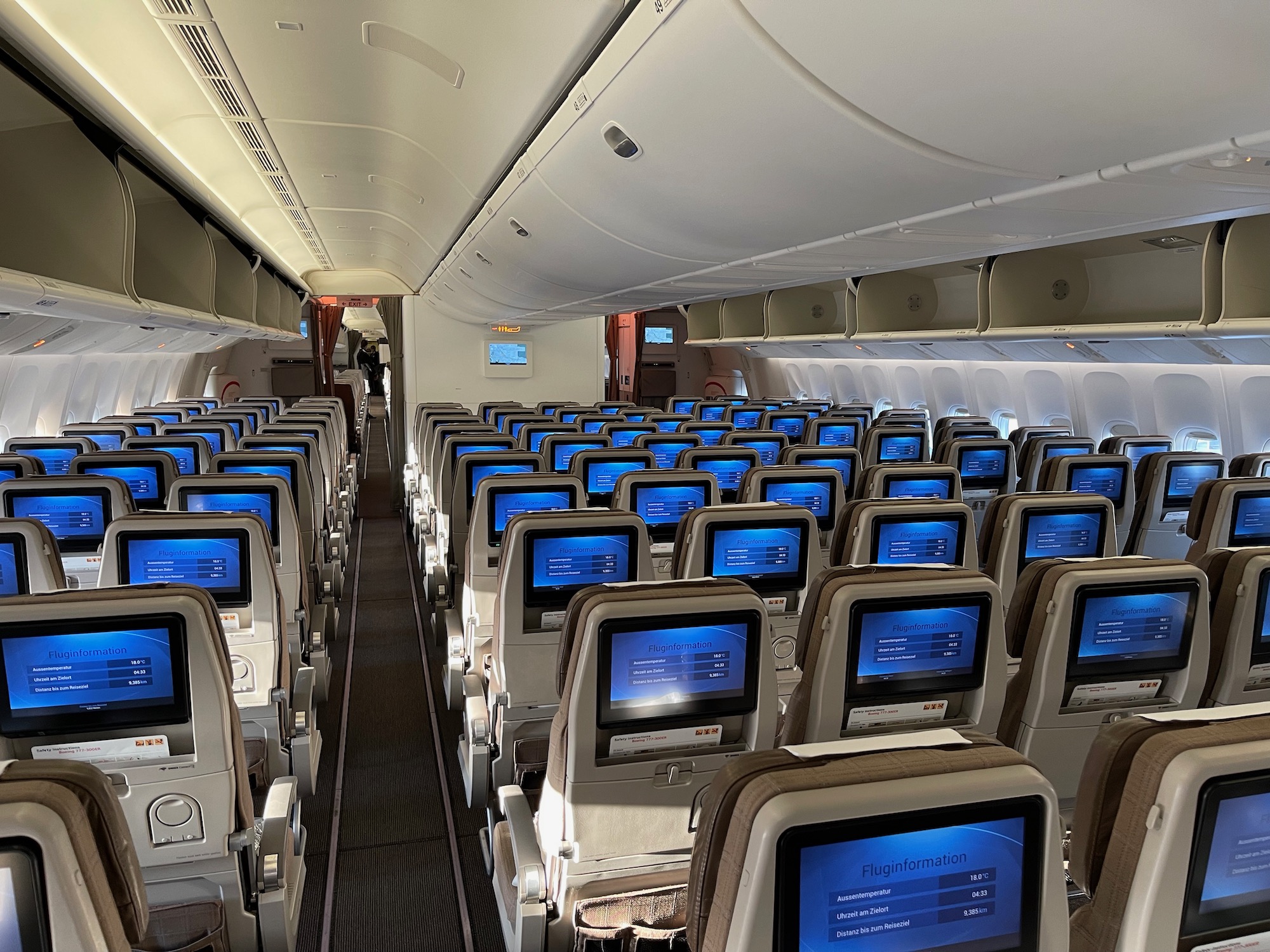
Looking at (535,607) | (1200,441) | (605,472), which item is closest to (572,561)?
(535,607)

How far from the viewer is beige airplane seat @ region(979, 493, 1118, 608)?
186 inches

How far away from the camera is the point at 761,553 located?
4.29 metres

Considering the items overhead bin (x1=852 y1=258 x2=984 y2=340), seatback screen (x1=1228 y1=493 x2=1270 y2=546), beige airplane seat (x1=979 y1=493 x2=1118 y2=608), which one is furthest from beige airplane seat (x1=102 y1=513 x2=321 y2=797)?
overhead bin (x1=852 y1=258 x2=984 y2=340)

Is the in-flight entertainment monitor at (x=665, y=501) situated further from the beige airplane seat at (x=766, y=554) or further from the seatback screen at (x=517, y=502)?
the beige airplane seat at (x=766, y=554)

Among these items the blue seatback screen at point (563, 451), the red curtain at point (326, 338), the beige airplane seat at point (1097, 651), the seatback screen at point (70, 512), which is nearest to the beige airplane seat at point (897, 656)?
the beige airplane seat at point (1097, 651)

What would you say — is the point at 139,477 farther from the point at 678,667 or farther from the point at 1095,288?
the point at 1095,288

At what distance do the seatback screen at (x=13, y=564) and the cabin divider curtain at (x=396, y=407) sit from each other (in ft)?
28.5

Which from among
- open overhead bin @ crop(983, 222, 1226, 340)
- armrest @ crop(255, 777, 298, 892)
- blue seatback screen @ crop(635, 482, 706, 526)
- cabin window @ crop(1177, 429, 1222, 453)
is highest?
open overhead bin @ crop(983, 222, 1226, 340)

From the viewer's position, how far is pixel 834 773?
1.44 meters

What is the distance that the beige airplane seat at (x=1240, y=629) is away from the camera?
321 cm

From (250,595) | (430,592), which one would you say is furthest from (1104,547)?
(430,592)

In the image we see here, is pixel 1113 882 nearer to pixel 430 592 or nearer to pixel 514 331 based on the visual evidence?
pixel 430 592

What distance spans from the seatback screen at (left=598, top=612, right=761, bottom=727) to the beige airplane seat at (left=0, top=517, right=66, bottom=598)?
8.63ft

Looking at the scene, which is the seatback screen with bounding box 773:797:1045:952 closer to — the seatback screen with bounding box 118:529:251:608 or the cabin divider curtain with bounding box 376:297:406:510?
the seatback screen with bounding box 118:529:251:608
